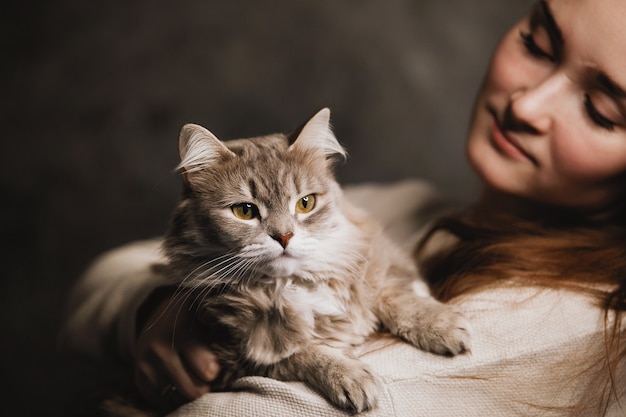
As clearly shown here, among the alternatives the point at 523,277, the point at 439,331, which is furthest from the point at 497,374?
the point at 523,277

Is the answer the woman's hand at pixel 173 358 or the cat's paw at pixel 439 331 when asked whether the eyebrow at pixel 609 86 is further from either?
the woman's hand at pixel 173 358

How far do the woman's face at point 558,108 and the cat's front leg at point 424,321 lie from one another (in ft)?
1.88

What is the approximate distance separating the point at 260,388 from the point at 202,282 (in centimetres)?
28

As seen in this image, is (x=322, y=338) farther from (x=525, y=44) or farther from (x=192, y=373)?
(x=525, y=44)

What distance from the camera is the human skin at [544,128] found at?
3.82 ft

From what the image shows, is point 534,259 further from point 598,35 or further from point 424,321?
point 598,35

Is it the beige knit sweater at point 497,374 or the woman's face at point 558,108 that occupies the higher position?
the woman's face at point 558,108

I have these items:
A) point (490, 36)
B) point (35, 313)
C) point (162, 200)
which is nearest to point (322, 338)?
point (162, 200)

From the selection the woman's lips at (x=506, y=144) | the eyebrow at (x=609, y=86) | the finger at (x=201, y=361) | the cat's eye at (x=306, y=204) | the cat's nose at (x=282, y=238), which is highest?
the eyebrow at (x=609, y=86)

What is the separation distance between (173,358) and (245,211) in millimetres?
403

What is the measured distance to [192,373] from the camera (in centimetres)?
113

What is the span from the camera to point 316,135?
4.02ft

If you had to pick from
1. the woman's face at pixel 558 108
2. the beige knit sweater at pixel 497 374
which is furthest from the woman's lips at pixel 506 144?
the beige knit sweater at pixel 497 374

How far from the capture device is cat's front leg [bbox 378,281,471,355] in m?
1.03
